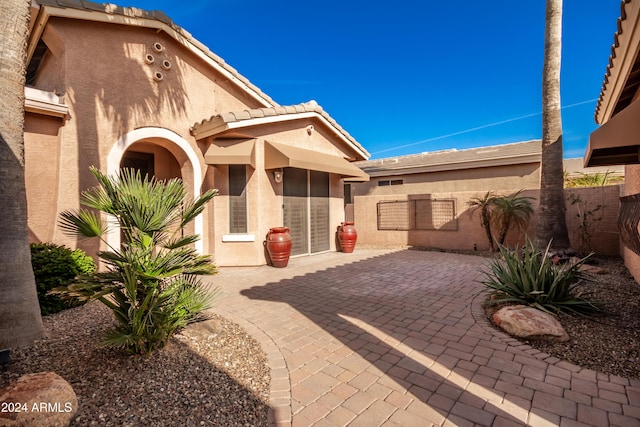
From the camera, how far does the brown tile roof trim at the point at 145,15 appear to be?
8656 millimetres

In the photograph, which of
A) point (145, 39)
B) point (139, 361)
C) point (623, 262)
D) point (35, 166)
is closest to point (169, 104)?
point (145, 39)

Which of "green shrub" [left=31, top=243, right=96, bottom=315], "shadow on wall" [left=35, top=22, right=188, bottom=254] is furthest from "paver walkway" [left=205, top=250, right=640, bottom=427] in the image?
"shadow on wall" [left=35, top=22, right=188, bottom=254]

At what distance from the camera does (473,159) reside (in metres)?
19.6

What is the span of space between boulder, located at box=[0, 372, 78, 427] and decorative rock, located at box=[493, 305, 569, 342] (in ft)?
20.0

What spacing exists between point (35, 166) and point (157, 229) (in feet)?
24.2

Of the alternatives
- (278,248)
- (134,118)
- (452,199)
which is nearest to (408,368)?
(278,248)

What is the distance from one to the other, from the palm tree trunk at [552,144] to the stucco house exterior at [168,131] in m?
7.54

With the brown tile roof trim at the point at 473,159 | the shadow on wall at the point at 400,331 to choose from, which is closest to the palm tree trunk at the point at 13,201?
the shadow on wall at the point at 400,331

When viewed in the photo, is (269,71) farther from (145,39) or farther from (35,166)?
(35,166)

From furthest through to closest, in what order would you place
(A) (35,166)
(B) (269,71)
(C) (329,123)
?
1. (B) (269,71)
2. (C) (329,123)
3. (A) (35,166)

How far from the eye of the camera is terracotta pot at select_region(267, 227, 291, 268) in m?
10.9

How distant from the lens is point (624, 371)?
3.89m

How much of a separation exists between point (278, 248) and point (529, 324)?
7.82 metres

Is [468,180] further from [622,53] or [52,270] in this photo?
[52,270]
